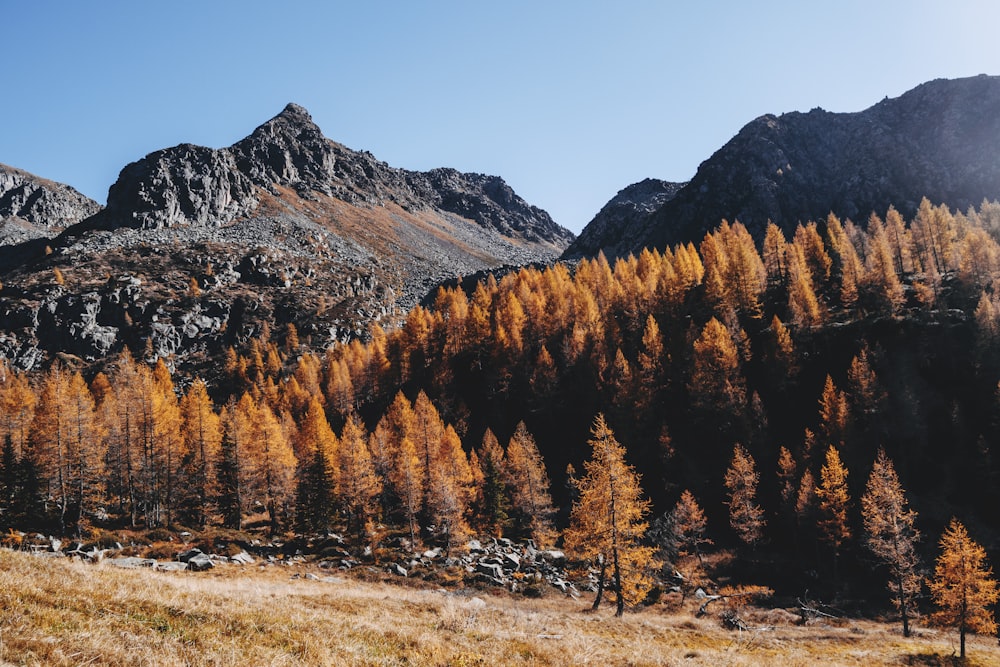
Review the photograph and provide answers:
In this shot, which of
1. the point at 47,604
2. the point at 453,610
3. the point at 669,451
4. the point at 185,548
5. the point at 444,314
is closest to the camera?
the point at 47,604

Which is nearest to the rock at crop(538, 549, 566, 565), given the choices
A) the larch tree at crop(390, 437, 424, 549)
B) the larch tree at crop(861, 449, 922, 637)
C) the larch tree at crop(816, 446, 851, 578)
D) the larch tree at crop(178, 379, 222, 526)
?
the larch tree at crop(390, 437, 424, 549)

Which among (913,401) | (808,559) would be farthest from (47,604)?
(913,401)

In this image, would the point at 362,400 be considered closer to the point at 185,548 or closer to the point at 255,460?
the point at 255,460

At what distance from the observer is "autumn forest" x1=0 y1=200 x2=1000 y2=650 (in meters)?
50.2

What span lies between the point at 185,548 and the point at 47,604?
1732 inches

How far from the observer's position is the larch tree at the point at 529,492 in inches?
2367

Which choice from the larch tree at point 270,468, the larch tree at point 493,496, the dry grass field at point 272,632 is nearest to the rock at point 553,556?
the larch tree at point 493,496

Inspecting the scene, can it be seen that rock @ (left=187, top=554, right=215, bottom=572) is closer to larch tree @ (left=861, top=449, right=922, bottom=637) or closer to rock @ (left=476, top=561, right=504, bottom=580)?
rock @ (left=476, top=561, right=504, bottom=580)

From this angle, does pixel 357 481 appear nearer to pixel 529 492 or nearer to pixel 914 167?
pixel 529 492

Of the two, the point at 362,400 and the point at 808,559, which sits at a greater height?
the point at 362,400

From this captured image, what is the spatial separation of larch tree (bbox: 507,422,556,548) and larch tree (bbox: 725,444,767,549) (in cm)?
2111

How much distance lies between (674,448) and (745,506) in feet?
45.6

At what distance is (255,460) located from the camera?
2397 inches

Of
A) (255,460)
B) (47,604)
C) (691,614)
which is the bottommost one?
(691,614)
